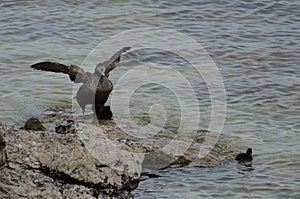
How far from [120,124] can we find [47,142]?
10.0 ft

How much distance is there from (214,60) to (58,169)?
6507 millimetres

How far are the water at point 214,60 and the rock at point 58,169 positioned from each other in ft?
3.36

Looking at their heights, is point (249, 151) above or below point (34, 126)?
below

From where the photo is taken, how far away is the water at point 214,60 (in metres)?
6.93

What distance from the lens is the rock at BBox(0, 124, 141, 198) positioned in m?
5.04

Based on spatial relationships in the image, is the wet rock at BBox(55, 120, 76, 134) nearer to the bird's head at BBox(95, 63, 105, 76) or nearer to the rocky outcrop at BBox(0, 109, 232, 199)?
the rocky outcrop at BBox(0, 109, 232, 199)

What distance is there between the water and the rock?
102cm

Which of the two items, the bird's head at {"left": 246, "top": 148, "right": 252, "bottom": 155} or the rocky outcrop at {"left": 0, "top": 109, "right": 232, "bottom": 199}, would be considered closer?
the rocky outcrop at {"left": 0, "top": 109, "right": 232, "bottom": 199}

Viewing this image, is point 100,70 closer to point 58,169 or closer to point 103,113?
point 103,113

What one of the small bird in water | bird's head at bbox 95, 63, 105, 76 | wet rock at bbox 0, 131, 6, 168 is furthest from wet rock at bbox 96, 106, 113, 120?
wet rock at bbox 0, 131, 6, 168

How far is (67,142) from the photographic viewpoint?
530 cm

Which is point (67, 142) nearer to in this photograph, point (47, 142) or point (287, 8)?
point (47, 142)

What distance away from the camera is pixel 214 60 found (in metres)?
11.4

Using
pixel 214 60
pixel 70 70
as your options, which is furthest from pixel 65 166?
pixel 214 60
